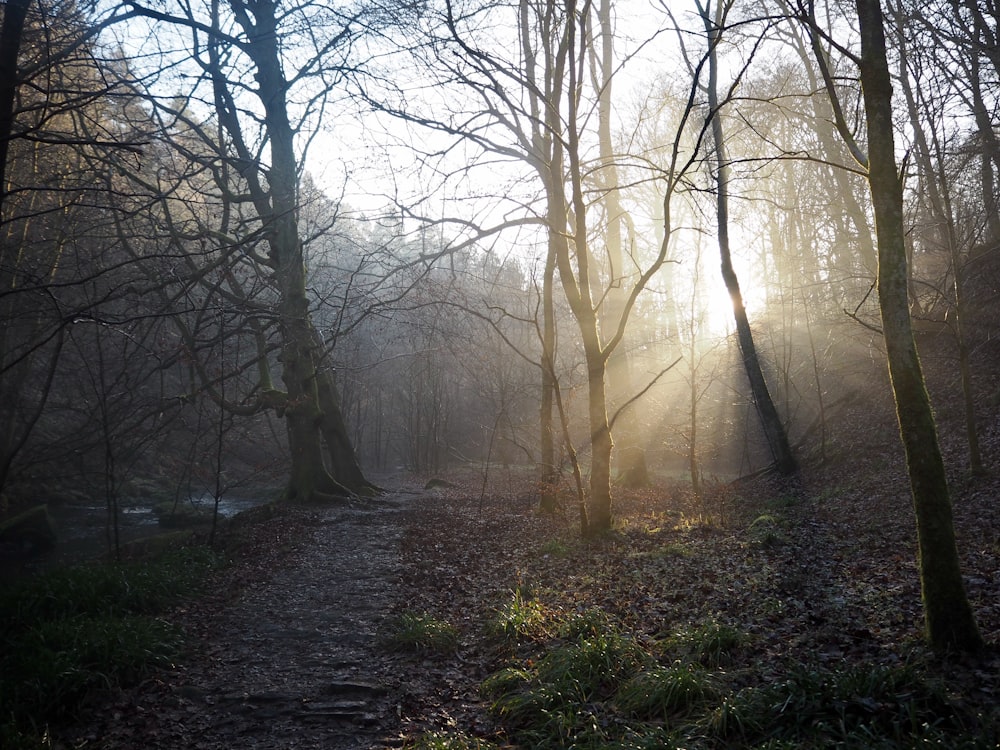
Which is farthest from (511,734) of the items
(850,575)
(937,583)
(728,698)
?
(850,575)

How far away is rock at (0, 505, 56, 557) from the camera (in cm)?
1360

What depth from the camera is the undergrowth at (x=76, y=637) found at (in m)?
4.88

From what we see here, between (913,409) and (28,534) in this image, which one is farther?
(28,534)

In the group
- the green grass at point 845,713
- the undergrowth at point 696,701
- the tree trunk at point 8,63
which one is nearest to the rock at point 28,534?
the tree trunk at point 8,63

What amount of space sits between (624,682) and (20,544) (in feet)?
47.1

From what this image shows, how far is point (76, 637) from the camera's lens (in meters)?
5.70

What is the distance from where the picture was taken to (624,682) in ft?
15.7

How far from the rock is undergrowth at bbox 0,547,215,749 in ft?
23.5

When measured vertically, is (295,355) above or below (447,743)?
above

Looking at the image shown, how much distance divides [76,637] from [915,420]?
266 inches

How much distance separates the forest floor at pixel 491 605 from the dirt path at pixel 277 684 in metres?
0.02

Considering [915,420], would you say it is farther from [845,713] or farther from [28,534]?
[28,534]

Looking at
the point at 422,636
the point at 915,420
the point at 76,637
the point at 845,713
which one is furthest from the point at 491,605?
the point at 915,420

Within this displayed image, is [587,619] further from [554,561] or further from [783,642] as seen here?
[554,561]
